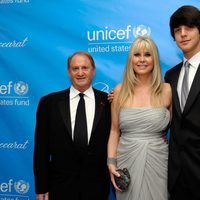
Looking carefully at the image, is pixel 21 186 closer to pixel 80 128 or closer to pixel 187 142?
pixel 80 128

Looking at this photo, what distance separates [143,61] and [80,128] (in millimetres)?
565

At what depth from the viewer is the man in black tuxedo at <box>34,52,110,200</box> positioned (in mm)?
2051

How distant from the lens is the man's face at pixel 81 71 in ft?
6.84

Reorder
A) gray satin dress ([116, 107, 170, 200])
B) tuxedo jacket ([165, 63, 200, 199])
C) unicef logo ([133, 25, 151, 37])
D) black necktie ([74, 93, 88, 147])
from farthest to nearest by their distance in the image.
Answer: unicef logo ([133, 25, 151, 37])
black necktie ([74, 93, 88, 147])
gray satin dress ([116, 107, 170, 200])
tuxedo jacket ([165, 63, 200, 199])

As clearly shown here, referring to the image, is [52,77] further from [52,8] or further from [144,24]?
[144,24]

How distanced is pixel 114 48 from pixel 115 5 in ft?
1.10

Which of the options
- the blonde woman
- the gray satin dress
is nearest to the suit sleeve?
the blonde woman

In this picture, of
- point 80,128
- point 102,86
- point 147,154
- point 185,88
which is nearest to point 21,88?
point 102,86

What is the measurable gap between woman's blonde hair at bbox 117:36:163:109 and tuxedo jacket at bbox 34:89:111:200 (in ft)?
0.62

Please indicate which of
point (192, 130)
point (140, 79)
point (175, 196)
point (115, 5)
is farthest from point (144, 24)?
point (175, 196)

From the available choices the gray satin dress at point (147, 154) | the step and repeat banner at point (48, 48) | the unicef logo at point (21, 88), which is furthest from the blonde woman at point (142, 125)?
the unicef logo at point (21, 88)

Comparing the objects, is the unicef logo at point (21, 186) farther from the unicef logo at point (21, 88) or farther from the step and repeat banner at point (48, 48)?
the unicef logo at point (21, 88)

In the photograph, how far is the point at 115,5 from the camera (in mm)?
2598

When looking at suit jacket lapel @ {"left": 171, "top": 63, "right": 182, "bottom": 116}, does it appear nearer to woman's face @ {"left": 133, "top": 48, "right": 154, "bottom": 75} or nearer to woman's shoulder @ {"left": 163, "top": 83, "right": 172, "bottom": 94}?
woman's shoulder @ {"left": 163, "top": 83, "right": 172, "bottom": 94}
